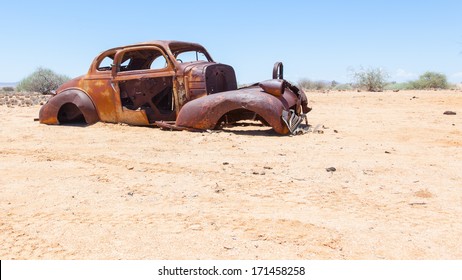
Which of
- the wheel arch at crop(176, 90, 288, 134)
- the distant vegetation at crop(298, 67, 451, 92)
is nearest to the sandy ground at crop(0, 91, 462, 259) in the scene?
the wheel arch at crop(176, 90, 288, 134)

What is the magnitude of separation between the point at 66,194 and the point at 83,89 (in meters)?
4.93

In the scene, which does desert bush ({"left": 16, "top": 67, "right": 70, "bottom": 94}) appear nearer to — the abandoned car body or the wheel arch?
the abandoned car body

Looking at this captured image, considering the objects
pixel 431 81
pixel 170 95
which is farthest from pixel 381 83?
pixel 170 95

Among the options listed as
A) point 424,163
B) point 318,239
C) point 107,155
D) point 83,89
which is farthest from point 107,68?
point 318,239

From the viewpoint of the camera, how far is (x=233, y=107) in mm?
6836

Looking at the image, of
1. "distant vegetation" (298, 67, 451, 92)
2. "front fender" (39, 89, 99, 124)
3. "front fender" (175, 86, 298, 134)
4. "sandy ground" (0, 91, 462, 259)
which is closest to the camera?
"sandy ground" (0, 91, 462, 259)

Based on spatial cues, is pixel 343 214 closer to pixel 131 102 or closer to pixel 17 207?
pixel 17 207

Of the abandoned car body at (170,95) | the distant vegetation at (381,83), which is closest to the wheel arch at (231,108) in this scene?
the abandoned car body at (170,95)

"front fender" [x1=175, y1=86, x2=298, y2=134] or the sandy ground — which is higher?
"front fender" [x1=175, y1=86, x2=298, y2=134]

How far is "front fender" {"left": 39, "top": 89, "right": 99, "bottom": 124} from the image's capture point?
8383 mm

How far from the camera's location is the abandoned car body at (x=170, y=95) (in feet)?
22.7

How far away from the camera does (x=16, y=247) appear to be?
2840 millimetres

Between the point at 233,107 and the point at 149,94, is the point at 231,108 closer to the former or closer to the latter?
the point at 233,107

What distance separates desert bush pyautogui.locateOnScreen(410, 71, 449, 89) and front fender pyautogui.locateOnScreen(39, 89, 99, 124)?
2035 cm
